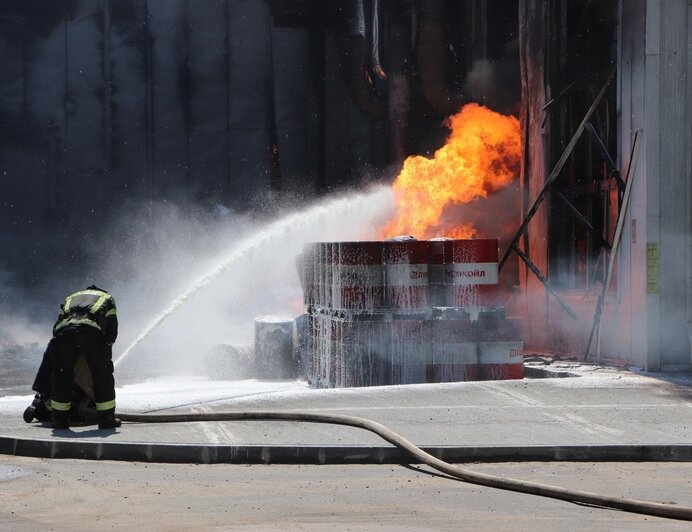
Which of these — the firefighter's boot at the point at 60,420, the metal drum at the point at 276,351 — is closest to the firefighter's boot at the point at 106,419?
the firefighter's boot at the point at 60,420

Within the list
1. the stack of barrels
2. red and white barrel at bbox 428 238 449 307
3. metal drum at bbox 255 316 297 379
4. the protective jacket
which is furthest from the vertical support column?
the protective jacket

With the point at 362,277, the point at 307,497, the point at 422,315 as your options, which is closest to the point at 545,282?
the point at 422,315

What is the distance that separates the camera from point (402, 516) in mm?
6375

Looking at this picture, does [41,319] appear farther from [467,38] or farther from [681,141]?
[681,141]

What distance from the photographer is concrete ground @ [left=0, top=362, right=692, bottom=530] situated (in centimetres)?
639

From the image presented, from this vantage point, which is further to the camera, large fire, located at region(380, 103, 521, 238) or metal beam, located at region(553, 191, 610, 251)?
large fire, located at region(380, 103, 521, 238)

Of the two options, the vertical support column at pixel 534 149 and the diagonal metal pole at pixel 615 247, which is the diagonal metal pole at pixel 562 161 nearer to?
the vertical support column at pixel 534 149

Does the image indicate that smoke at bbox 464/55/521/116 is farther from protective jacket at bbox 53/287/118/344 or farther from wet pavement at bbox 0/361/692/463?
protective jacket at bbox 53/287/118/344

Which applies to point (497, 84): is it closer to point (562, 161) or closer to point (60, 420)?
point (562, 161)

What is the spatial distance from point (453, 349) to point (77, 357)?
4.43 m

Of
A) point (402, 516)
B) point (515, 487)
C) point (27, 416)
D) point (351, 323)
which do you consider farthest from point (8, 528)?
point (351, 323)

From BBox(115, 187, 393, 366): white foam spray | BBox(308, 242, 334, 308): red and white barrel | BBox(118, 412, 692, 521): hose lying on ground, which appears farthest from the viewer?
BBox(115, 187, 393, 366): white foam spray

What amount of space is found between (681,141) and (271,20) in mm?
11901

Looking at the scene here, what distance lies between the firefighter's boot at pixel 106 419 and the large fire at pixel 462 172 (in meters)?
10.1
